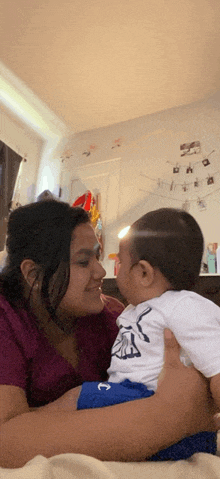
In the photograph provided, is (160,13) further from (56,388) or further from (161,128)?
(56,388)

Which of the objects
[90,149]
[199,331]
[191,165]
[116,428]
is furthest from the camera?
[90,149]

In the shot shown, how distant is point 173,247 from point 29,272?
41cm

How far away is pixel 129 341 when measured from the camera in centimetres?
83

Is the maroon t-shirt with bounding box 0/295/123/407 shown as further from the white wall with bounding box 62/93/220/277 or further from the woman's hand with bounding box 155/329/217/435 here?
the white wall with bounding box 62/93/220/277

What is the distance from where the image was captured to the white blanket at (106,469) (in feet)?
1.65

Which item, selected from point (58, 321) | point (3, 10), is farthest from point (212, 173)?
point (58, 321)

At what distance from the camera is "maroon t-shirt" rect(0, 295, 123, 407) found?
766 mm

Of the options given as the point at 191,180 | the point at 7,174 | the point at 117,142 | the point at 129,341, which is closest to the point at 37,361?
the point at 129,341

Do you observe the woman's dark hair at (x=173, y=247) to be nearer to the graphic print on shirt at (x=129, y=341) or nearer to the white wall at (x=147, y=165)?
the graphic print on shirt at (x=129, y=341)

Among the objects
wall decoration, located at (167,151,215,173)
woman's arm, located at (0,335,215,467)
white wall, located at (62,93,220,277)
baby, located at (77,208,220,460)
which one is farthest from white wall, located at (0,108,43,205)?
woman's arm, located at (0,335,215,467)

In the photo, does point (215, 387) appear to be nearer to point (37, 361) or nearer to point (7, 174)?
point (37, 361)

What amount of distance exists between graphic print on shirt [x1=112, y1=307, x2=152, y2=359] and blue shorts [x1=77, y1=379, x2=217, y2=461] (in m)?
0.07

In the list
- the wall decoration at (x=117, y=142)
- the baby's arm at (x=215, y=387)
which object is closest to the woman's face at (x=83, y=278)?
the baby's arm at (x=215, y=387)

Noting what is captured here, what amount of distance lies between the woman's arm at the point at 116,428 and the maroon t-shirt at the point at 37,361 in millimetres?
128
